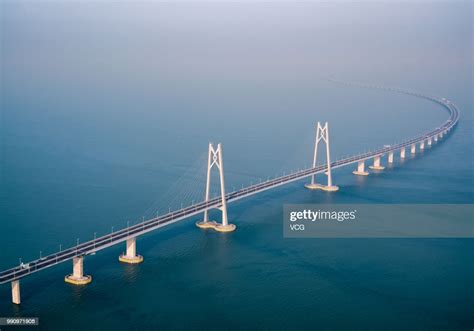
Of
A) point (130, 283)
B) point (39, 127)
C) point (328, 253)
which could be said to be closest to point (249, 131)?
point (39, 127)

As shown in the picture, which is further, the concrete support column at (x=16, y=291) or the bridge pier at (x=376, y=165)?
the bridge pier at (x=376, y=165)

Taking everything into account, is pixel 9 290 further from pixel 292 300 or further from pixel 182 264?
pixel 292 300

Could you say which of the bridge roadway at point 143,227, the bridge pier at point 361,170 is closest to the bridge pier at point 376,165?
the bridge roadway at point 143,227

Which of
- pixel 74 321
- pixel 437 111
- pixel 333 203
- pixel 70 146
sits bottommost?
pixel 74 321

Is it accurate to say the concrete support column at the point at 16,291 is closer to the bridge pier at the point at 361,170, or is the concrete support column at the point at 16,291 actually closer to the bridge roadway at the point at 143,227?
the bridge roadway at the point at 143,227

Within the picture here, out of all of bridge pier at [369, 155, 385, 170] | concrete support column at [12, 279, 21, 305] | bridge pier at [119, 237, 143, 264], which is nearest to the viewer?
concrete support column at [12, 279, 21, 305]

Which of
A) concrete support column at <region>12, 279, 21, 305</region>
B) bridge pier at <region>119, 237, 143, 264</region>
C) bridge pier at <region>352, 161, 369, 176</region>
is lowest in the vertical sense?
concrete support column at <region>12, 279, 21, 305</region>

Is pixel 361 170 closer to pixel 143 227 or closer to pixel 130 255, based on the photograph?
pixel 143 227

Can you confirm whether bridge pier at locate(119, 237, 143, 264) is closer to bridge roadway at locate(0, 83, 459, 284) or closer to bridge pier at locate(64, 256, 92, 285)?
bridge roadway at locate(0, 83, 459, 284)

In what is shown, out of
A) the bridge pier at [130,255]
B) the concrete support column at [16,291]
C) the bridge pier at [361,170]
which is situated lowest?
the concrete support column at [16,291]

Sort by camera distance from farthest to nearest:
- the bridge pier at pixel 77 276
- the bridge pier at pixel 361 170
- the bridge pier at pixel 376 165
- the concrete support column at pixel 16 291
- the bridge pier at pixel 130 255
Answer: the bridge pier at pixel 376 165 → the bridge pier at pixel 361 170 → the bridge pier at pixel 130 255 → the bridge pier at pixel 77 276 → the concrete support column at pixel 16 291

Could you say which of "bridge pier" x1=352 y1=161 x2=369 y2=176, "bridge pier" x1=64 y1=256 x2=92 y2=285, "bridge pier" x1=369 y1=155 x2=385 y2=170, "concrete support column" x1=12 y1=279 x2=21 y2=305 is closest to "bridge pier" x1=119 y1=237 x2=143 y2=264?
"bridge pier" x1=64 y1=256 x2=92 y2=285
